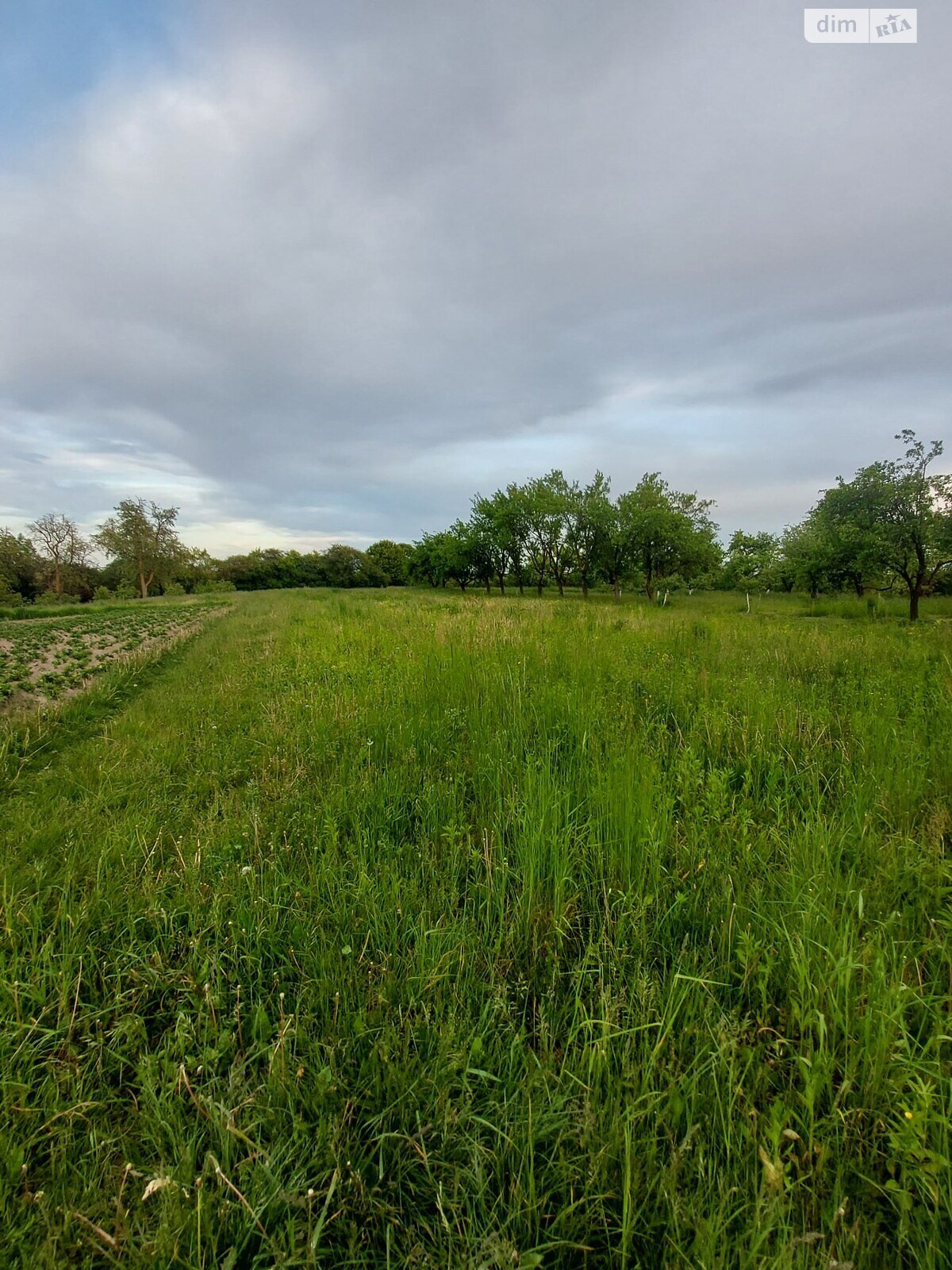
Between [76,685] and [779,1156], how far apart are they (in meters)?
11.2

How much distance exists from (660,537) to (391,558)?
7552 centimetres

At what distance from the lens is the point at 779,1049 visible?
1.48 metres

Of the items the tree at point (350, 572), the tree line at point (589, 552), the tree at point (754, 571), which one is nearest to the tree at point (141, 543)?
the tree line at point (589, 552)

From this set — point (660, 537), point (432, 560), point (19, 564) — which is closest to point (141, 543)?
point (19, 564)

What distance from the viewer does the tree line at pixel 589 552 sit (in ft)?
69.7

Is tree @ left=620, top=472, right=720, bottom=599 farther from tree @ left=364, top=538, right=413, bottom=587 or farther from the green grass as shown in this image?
tree @ left=364, top=538, right=413, bottom=587

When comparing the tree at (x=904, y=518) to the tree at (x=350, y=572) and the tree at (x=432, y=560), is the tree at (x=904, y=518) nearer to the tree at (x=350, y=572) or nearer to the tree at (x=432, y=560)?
the tree at (x=432, y=560)

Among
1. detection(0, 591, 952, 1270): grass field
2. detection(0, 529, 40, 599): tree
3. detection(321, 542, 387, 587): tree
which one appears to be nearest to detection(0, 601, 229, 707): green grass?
detection(0, 591, 952, 1270): grass field

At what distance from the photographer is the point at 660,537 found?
3938cm

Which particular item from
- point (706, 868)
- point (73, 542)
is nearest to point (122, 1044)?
point (706, 868)

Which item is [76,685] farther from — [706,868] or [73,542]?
[73,542]

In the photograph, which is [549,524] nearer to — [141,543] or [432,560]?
[432,560]

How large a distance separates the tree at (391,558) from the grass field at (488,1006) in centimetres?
8827

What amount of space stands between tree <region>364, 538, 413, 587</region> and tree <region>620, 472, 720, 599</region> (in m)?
55.8
